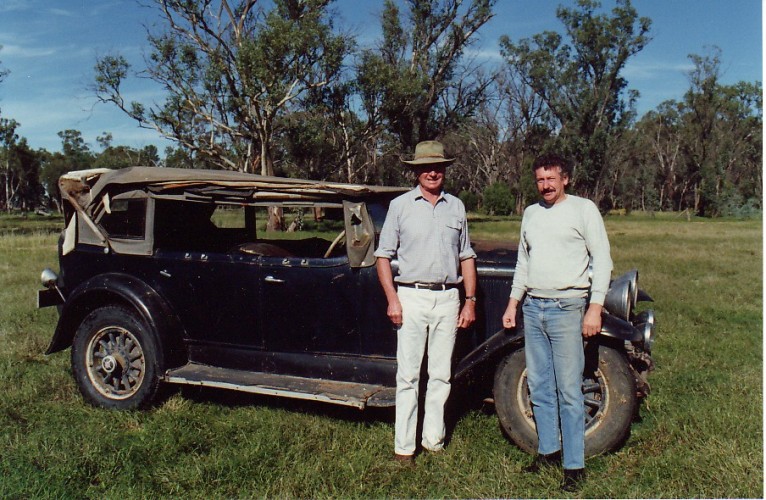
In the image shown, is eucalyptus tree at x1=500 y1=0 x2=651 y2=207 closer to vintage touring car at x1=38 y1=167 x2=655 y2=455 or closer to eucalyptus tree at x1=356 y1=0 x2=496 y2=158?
eucalyptus tree at x1=356 y1=0 x2=496 y2=158

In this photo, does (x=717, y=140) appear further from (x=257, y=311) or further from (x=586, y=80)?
(x=257, y=311)

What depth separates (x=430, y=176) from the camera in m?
4.02

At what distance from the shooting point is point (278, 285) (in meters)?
4.68

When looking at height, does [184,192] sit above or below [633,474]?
above

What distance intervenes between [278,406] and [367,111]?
97.9 feet

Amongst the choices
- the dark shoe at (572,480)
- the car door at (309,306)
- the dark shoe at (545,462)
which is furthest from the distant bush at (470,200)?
the dark shoe at (572,480)

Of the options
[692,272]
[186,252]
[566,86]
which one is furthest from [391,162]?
[186,252]

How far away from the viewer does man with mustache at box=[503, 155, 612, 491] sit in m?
3.57

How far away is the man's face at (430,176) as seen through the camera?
158 inches

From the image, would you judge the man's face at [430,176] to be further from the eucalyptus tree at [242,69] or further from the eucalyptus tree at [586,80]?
the eucalyptus tree at [586,80]

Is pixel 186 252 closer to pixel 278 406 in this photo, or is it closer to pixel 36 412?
pixel 278 406

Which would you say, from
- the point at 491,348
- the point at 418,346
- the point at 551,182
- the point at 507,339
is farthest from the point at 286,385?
the point at 551,182

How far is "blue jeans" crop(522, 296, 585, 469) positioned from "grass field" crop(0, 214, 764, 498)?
260 mm

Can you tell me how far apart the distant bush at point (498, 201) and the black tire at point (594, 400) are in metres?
46.8
